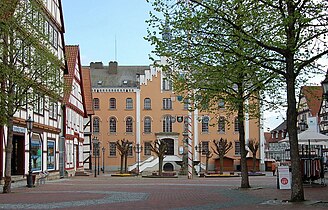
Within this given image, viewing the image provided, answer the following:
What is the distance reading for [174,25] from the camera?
793 inches

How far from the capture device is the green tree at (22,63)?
2509cm

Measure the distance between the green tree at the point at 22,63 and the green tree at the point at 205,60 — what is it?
5.91m

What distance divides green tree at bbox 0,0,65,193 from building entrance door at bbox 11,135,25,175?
820cm

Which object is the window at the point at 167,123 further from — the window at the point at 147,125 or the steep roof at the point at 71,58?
the steep roof at the point at 71,58

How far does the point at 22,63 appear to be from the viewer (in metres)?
26.1

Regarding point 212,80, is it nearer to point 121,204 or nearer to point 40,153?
point 121,204

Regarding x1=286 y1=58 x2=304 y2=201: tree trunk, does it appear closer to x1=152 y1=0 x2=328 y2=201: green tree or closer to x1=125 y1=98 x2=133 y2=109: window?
x1=152 y1=0 x2=328 y2=201: green tree

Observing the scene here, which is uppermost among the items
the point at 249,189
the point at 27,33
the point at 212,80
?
the point at 27,33

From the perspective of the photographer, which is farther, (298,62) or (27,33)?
(27,33)

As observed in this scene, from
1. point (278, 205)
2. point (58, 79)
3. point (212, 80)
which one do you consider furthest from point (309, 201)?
point (58, 79)

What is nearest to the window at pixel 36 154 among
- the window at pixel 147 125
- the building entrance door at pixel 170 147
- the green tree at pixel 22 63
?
the green tree at pixel 22 63

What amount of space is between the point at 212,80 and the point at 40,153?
61.2 feet

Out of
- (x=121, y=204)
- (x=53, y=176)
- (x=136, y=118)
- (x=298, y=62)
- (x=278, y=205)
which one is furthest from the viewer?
(x=136, y=118)

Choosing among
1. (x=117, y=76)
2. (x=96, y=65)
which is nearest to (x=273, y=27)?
(x=117, y=76)
